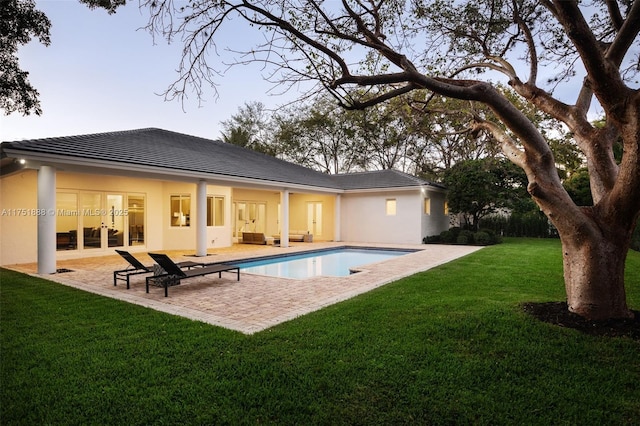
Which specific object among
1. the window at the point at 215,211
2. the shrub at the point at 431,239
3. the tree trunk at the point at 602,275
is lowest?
the shrub at the point at 431,239

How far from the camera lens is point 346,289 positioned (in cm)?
793

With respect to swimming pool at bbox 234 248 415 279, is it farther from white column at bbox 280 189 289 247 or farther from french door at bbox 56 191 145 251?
french door at bbox 56 191 145 251

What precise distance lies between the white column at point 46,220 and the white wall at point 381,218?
15702mm

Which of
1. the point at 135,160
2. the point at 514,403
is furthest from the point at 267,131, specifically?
the point at 514,403

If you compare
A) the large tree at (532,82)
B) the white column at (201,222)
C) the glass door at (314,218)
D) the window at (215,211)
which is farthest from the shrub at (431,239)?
the large tree at (532,82)

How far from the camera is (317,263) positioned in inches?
566

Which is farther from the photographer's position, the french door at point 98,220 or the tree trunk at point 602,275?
the french door at point 98,220

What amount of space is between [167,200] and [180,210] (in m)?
0.73

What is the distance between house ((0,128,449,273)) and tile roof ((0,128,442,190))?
2.3 inches

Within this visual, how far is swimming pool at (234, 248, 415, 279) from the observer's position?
12.0 m

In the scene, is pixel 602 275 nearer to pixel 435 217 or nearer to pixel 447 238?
pixel 447 238

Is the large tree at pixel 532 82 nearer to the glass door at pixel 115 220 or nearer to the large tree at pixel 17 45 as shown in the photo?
the large tree at pixel 17 45

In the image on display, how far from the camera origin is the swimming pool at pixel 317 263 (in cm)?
1200

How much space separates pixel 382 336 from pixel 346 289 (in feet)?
10.6
